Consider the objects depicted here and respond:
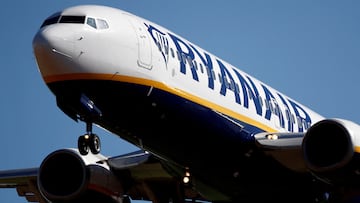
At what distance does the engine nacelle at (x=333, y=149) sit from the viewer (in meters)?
27.7

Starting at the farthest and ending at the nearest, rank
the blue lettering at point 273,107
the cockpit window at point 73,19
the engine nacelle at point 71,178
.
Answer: the engine nacelle at point 71,178
the blue lettering at point 273,107
the cockpit window at point 73,19

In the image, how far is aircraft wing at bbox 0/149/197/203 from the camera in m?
32.8

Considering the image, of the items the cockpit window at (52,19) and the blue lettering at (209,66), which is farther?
the blue lettering at (209,66)

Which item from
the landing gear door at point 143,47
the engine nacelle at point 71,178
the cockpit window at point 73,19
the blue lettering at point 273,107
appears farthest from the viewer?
the engine nacelle at point 71,178

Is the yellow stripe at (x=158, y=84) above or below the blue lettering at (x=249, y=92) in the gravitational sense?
below

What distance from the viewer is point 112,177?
111 feet

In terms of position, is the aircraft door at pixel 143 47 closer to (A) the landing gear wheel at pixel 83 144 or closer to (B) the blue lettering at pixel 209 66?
(A) the landing gear wheel at pixel 83 144

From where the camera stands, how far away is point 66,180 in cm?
3297

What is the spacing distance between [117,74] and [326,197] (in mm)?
8790

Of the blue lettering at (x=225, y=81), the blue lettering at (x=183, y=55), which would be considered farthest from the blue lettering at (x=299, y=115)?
the blue lettering at (x=183, y=55)

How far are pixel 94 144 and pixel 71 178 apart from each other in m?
7.21

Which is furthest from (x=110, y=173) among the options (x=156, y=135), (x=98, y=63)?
(x=98, y=63)

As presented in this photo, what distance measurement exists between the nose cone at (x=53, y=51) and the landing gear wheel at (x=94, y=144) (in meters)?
1.82

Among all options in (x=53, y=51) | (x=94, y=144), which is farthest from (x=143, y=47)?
(x=94, y=144)
